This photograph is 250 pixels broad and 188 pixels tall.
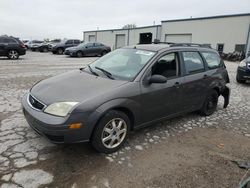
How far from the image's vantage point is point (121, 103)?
3.50 metres

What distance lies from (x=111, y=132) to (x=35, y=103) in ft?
3.85

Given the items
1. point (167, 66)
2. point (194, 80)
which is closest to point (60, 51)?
point (194, 80)

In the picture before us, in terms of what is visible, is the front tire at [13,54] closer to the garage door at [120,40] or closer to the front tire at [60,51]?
the front tire at [60,51]

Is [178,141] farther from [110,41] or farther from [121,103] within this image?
[110,41]

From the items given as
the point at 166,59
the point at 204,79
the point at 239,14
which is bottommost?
the point at 204,79

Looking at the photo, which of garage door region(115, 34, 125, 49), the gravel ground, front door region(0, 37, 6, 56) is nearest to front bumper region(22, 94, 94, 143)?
the gravel ground

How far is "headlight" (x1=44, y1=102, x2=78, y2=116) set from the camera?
10.3 feet

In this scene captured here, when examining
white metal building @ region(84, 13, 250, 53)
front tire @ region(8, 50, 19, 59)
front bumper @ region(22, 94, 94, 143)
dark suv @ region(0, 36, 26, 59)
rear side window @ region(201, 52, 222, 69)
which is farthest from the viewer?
white metal building @ region(84, 13, 250, 53)

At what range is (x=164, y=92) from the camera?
4156mm

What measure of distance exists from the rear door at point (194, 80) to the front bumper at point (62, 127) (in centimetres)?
222

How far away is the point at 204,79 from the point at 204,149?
1713mm

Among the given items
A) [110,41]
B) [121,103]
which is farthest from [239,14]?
[121,103]

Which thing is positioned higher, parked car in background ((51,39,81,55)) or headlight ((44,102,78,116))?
parked car in background ((51,39,81,55))

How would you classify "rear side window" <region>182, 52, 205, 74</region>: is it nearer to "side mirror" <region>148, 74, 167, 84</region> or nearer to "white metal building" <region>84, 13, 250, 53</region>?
"side mirror" <region>148, 74, 167, 84</region>
